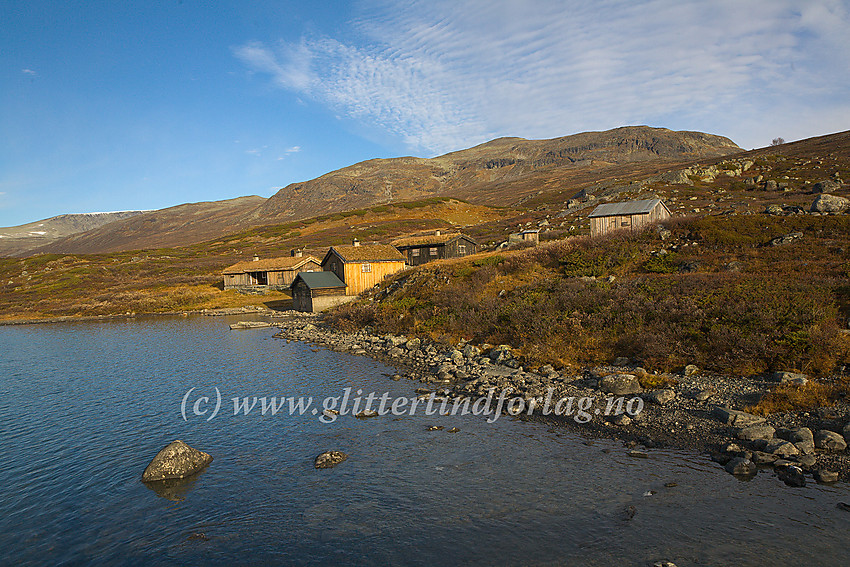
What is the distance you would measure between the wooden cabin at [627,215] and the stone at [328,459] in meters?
36.0

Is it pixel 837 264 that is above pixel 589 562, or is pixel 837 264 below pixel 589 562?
above

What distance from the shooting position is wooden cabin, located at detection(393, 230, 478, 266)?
2484 inches

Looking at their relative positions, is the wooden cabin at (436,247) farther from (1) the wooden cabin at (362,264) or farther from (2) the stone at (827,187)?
(2) the stone at (827,187)

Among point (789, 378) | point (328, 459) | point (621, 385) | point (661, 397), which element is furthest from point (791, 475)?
point (328, 459)

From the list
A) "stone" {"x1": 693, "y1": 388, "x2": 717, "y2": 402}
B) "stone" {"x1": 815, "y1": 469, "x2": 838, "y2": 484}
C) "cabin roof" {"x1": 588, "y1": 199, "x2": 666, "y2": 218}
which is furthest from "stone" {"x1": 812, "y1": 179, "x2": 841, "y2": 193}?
"stone" {"x1": 815, "y1": 469, "x2": 838, "y2": 484}

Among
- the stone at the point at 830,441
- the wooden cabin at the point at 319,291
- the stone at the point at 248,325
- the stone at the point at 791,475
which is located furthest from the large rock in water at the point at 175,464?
the wooden cabin at the point at 319,291

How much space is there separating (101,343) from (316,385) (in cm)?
2957

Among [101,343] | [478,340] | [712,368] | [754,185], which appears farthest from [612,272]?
[754,185]

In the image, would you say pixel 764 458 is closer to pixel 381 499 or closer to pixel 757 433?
pixel 757 433

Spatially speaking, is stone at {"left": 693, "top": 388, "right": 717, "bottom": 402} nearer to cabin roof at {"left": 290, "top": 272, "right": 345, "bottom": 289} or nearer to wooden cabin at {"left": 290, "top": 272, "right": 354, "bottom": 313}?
wooden cabin at {"left": 290, "top": 272, "right": 354, "bottom": 313}

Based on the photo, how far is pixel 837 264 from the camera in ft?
79.3

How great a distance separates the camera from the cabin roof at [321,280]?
5484 cm

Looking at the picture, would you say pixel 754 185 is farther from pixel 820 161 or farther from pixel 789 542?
pixel 789 542

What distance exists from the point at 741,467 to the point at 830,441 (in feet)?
8.95
